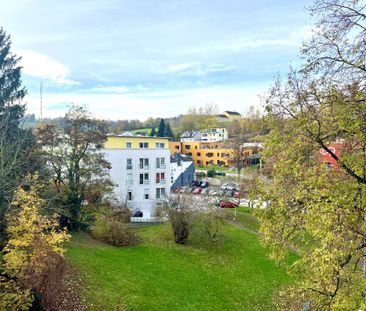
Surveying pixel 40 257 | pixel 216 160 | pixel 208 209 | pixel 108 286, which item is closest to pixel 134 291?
pixel 108 286

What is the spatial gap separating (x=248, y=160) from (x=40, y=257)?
56263 mm

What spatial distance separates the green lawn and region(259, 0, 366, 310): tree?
8.67m

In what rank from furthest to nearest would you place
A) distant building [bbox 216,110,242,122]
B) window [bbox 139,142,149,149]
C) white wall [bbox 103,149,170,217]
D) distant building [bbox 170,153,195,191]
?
distant building [bbox 216,110,242,122] < distant building [bbox 170,153,195,191] < window [bbox 139,142,149,149] < white wall [bbox 103,149,170,217]

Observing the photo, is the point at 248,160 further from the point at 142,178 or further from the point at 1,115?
the point at 1,115

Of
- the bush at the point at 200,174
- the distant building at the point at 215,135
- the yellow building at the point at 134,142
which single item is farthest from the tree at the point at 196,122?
the yellow building at the point at 134,142

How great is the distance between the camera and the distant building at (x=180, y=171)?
53281 mm

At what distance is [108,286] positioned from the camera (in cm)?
1666

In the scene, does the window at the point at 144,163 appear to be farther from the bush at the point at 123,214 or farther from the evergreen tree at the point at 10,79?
the evergreen tree at the point at 10,79

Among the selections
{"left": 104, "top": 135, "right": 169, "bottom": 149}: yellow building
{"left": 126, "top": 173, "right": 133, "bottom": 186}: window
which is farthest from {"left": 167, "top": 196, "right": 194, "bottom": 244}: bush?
{"left": 104, "top": 135, "right": 169, "bottom": 149}: yellow building

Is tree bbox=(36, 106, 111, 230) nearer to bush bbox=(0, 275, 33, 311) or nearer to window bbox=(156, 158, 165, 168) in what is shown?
bush bbox=(0, 275, 33, 311)

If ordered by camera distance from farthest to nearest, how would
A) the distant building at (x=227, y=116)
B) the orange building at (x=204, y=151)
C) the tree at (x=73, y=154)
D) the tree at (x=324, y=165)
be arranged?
the distant building at (x=227, y=116) < the orange building at (x=204, y=151) < the tree at (x=73, y=154) < the tree at (x=324, y=165)

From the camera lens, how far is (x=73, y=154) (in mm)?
25719

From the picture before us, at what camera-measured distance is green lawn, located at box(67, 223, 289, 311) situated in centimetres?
1639

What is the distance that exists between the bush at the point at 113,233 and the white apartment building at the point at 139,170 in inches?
543
